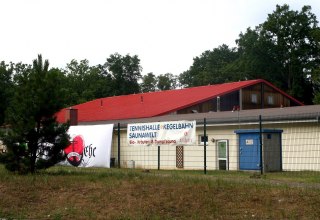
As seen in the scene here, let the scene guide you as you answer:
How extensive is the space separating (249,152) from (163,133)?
381cm

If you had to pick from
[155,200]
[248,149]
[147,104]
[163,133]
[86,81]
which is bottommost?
[155,200]

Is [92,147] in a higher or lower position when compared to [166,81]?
lower

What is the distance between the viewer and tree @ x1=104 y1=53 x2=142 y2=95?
84.2 metres

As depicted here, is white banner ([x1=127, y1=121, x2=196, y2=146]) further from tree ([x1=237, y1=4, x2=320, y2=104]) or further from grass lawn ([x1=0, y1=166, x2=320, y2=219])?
tree ([x1=237, y1=4, x2=320, y2=104])

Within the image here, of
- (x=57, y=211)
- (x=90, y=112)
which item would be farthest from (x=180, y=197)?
(x=90, y=112)

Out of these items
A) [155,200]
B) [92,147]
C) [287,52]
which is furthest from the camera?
[287,52]

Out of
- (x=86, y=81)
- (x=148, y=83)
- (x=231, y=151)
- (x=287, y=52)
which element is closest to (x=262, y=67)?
(x=287, y=52)

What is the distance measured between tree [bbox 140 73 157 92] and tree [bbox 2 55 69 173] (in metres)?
78.7

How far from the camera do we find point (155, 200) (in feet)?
41.8

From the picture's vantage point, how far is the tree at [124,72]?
276 ft

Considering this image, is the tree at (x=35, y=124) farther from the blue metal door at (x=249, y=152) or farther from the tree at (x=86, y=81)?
the tree at (x=86, y=81)

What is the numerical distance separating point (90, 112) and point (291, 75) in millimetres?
34937

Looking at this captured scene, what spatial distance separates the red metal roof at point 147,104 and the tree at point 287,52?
78.8 feet

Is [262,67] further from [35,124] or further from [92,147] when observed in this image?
[35,124]
